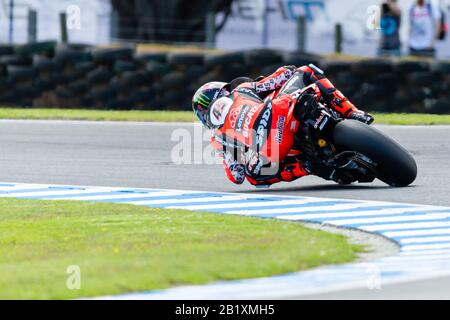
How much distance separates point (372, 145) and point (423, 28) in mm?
11032

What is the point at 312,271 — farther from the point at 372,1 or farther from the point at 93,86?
the point at 372,1

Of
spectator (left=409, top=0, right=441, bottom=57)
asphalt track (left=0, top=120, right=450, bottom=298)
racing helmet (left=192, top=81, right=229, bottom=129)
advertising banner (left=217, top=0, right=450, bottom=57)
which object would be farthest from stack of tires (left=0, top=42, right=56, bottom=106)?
racing helmet (left=192, top=81, right=229, bottom=129)

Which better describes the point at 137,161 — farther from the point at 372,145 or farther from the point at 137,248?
the point at 137,248

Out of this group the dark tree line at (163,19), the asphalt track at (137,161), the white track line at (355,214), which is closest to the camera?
the white track line at (355,214)

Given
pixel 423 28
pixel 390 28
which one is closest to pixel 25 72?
pixel 390 28

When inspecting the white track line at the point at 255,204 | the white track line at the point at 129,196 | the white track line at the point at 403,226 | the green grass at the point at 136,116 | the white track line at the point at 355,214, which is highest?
the white track line at the point at 403,226

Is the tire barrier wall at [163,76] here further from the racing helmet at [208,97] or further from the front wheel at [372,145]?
the front wheel at [372,145]

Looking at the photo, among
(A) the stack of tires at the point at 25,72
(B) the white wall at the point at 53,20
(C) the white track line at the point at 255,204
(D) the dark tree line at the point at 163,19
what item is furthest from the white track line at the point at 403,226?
(D) the dark tree line at the point at 163,19

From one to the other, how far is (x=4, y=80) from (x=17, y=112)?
1.19m

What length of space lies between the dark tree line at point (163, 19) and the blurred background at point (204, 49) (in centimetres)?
2

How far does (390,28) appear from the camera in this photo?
2305 cm

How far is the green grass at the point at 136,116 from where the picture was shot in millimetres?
19266

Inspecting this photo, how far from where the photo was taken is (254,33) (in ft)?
80.2

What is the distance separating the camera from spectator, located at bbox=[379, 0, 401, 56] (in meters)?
23.0
